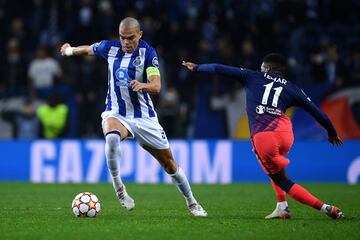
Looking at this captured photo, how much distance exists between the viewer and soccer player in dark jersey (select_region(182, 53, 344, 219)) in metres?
10.0

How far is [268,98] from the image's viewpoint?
10172 millimetres

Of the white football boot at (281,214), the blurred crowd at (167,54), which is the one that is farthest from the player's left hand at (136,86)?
the blurred crowd at (167,54)

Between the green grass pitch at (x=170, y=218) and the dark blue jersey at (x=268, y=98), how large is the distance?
116 cm

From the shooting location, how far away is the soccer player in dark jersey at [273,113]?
32.8ft

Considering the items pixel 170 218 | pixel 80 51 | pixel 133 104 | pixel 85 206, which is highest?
pixel 80 51

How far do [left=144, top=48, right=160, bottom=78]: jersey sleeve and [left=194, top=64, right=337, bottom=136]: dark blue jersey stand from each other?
501 millimetres

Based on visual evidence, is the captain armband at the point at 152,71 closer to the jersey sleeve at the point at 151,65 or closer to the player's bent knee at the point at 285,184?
the jersey sleeve at the point at 151,65

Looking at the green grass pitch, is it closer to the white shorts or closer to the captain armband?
the white shorts

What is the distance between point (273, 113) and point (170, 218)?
1.80 m

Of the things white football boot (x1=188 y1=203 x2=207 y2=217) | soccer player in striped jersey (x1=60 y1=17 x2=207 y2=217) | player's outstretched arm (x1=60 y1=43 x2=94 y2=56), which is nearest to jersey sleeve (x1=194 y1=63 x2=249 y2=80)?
soccer player in striped jersey (x1=60 y1=17 x2=207 y2=217)

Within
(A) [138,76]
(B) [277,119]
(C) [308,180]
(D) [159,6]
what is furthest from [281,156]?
(D) [159,6]

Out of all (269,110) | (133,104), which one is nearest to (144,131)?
(133,104)

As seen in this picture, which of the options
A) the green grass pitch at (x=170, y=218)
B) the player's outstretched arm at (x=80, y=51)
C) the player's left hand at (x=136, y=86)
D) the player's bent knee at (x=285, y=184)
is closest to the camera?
the green grass pitch at (x=170, y=218)

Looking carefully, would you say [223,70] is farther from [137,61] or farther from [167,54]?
[167,54]
